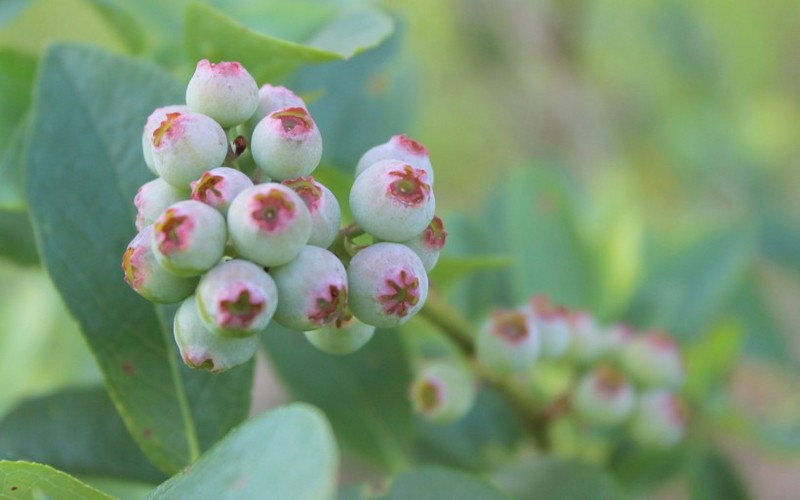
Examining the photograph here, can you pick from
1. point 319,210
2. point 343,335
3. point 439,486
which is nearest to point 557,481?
point 439,486

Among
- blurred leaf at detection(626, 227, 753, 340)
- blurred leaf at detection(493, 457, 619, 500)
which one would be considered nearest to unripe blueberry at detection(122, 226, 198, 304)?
blurred leaf at detection(493, 457, 619, 500)

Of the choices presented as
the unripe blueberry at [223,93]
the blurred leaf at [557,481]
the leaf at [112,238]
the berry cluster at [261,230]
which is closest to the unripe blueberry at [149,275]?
the berry cluster at [261,230]

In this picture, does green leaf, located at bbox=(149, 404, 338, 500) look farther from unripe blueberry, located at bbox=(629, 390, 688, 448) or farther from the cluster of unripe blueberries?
unripe blueberry, located at bbox=(629, 390, 688, 448)

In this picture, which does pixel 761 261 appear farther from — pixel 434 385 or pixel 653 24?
pixel 434 385

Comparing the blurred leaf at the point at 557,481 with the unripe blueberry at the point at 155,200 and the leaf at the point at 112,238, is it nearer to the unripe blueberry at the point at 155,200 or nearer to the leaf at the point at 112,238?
the leaf at the point at 112,238

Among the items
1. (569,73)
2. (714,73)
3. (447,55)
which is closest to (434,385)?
(569,73)
